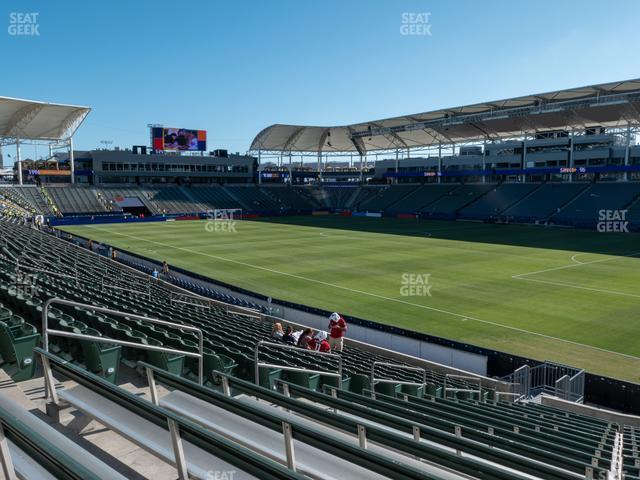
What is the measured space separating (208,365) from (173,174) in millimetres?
96474

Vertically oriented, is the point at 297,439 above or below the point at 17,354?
above

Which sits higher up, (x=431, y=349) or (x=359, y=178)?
(x=359, y=178)

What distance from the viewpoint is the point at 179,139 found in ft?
314

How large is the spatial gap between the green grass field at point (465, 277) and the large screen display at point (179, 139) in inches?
1453

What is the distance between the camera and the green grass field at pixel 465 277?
21.1m

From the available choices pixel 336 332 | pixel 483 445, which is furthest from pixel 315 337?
pixel 483 445

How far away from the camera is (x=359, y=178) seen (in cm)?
11456

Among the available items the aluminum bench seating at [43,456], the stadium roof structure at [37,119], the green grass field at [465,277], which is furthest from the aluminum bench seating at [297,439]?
the stadium roof structure at [37,119]

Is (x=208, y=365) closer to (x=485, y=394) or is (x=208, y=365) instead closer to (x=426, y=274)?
(x=485, y=394)

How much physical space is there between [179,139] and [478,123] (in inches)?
2187

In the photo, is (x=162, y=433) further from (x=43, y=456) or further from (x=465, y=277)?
(x=465, y=277)

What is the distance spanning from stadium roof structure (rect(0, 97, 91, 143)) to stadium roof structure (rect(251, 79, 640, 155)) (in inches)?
1384

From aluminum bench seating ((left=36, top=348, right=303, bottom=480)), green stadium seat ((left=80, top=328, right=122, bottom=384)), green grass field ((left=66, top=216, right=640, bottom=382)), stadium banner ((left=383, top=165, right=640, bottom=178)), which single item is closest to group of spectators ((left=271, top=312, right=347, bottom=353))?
green stadium seat ((left=80, top=328, right=122, bottom=384))

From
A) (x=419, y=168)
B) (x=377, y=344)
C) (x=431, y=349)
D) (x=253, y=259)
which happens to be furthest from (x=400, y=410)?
(x=419, y=168)
